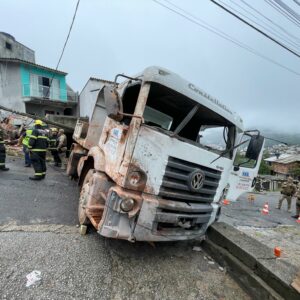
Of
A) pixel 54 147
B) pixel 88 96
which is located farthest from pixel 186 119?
pixel 88 96

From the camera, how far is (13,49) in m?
25.4

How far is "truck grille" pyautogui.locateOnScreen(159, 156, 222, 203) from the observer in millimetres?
2977

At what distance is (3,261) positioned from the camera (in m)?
2.78

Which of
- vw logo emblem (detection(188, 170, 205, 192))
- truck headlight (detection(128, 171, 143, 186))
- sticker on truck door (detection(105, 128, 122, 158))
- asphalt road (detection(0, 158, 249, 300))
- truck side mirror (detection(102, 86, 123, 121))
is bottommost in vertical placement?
asphalt road (detection(0, 158, 249, 300))

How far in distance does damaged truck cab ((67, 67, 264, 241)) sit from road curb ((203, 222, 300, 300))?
445mm

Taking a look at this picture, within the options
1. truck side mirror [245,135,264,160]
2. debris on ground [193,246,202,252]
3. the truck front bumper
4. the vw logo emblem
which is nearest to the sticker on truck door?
the truck front bumper

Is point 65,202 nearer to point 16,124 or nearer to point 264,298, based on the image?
point 264,298

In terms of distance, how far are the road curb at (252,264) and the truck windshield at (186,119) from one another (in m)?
1.34

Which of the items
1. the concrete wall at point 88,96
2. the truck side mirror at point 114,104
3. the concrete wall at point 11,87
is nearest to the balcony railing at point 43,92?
the concrete wall at point 11,87

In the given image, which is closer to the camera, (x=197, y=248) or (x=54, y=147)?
(x=197, y=248)

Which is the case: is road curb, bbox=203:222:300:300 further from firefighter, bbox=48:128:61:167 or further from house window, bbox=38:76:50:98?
house window, bbox=38:76:50:98

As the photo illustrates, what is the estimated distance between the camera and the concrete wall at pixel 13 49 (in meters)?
24.0

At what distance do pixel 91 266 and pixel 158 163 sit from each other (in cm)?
156

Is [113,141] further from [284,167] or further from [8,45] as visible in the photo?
[284,167]
